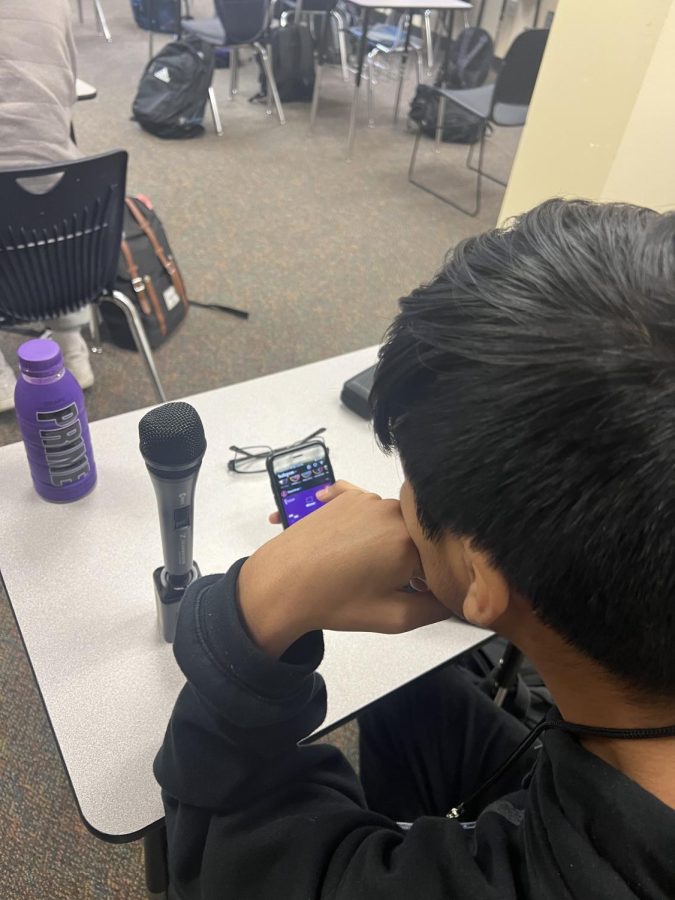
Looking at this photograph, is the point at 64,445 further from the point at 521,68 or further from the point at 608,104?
the point at 521,68

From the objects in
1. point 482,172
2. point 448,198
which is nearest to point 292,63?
point 482,172

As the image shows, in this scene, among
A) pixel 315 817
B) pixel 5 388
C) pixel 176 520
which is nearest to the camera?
pixel 315 817

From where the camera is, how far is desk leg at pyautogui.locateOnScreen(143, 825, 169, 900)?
73 cm

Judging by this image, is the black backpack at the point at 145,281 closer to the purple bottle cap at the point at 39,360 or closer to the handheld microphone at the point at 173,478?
the purple bottle cap at the point at 39,360

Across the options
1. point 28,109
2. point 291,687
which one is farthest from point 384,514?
point 28,109

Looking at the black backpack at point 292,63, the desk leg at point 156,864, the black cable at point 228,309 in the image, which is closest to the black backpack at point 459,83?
the black backpack at point 292,63

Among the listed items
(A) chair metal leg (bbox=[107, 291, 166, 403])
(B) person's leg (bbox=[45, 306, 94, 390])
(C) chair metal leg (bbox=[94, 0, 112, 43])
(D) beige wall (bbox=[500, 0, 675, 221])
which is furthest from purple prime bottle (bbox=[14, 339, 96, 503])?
(C) chair metal leg (bbox=[94, 0, 112, 43])

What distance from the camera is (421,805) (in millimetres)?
842

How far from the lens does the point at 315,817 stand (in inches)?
22.0

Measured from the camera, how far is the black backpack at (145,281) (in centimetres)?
209

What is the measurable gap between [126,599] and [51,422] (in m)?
0.25

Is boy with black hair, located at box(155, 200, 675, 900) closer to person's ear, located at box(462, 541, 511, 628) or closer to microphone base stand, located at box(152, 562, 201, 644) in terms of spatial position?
person's ear, located at box(462, 541, 511, 628)

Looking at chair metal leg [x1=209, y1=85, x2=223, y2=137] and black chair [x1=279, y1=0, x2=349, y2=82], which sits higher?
black chair [x1=279, y1=0, x2=349, y2=82]

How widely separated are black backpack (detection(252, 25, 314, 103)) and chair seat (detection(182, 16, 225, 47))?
36 cm
